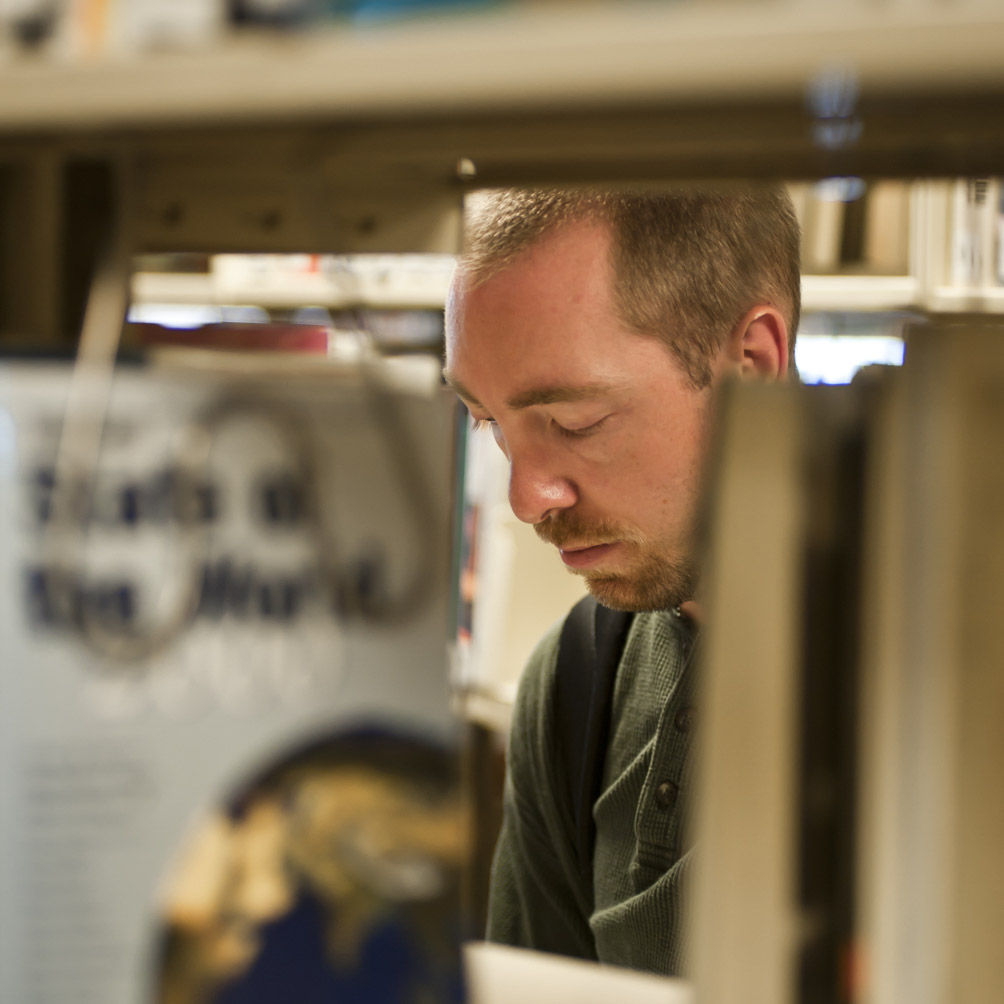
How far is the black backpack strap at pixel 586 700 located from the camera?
51.2 inches

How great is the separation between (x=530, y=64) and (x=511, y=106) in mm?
17

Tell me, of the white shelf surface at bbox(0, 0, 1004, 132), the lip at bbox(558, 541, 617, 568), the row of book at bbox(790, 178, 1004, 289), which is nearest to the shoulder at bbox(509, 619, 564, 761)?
the lip at bbox(558, 541, 617, 568)

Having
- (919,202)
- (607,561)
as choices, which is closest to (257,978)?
(607,561)

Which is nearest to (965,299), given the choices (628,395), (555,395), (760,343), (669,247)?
(760,343)

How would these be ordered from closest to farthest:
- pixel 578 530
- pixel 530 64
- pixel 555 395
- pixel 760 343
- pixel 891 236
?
pixel 530 64, pixel 555 395, pixel 578 530, pixel 760 343, pixel 891 236

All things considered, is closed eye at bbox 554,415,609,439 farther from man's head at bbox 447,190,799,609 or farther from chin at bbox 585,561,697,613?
chin at bbox 585,561,697,613

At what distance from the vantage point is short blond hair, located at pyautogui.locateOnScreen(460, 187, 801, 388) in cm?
102

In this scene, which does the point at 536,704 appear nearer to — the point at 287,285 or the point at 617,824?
the point at 617,824

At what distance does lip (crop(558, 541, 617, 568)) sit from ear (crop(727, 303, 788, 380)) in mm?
246

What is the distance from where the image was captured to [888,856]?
436 millimetres

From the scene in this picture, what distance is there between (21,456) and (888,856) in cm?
44

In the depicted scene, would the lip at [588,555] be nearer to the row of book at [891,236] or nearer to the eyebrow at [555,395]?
the eyebrow at [555,395]

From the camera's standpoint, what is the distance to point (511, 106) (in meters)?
0.39

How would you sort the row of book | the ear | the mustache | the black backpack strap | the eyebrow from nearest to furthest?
the eyebrow < the mustache < the ear < the black backpack strap < the row of book
